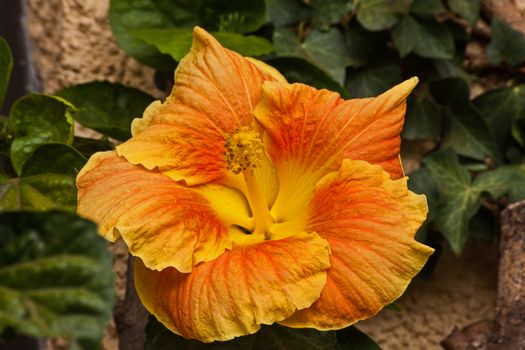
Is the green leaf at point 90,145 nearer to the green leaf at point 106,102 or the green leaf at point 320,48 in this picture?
the green leaf at point 106,102

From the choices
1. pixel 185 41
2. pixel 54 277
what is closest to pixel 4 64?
pixel 185 41

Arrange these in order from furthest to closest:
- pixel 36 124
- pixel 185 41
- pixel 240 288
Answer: pixel 185 41
pixel 36 124
pixel 240 288

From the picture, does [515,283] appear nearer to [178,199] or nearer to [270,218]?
[270,218]

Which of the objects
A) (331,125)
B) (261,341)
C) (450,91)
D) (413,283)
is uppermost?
(331,125)

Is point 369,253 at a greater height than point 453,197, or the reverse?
point 369,253

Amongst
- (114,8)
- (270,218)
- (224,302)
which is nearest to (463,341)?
(270,218)

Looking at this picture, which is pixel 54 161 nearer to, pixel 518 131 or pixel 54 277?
pixel 54 277

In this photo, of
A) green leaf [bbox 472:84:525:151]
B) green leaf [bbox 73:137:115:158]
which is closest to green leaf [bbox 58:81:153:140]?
green leaf [bbox 73:137:115:158]

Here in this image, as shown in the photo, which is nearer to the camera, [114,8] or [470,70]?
[114,8]
